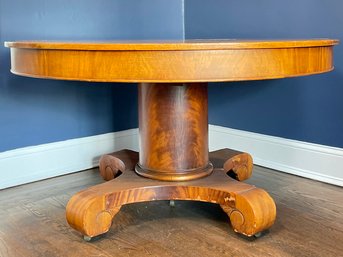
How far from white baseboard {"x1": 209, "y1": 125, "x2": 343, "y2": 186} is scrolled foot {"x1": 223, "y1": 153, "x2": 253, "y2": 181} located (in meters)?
0.23

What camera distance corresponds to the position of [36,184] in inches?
71.0

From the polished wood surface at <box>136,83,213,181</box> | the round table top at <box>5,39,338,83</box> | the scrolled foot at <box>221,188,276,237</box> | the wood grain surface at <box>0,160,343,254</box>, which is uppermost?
the round table top at <box>5,39,338,83</box>

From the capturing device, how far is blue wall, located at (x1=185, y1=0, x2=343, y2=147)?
1.72m

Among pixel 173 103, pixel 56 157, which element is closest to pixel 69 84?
pixel 56 157

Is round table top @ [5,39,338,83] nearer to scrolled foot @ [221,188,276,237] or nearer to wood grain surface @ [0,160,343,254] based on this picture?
scrolled foot @ [221,188,276,237]

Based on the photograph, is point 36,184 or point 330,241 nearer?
point 330,241

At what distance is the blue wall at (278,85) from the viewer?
1.72 meters

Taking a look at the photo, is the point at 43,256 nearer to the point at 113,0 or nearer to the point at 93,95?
the point at 93,95

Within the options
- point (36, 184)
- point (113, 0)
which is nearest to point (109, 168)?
point (36, 184)

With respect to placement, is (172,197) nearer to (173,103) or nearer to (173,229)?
(173,229)

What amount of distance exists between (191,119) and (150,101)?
136 mm

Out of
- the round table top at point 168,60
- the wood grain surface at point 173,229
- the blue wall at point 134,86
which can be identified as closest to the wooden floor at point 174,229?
the wood grain surface at point 173,229

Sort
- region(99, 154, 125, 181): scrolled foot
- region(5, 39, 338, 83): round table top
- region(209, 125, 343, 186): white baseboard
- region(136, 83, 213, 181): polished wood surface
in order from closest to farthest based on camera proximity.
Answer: region(5, 39, 338, 83): round table top, region(136, 83, 213, 181): polished wood surface, region(99, 154, 125, 181): scrolled foot, region(209, 125, 343, 186): white baseboard

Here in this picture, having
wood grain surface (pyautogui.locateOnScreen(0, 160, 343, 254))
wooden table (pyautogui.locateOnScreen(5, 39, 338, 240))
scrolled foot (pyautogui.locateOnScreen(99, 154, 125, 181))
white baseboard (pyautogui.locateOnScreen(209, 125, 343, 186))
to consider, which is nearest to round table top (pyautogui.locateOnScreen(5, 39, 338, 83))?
wooden table (pyautogui.locateOnScreen(5, 39, 338, 240))
